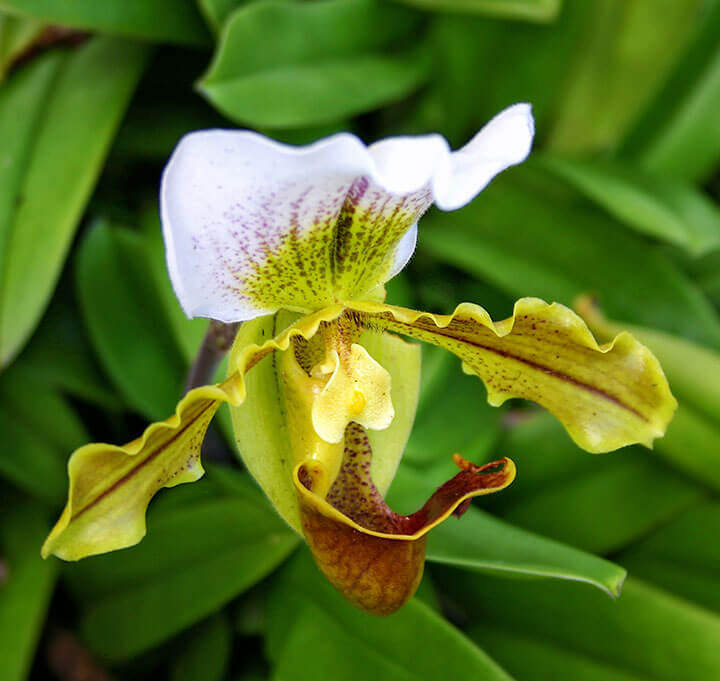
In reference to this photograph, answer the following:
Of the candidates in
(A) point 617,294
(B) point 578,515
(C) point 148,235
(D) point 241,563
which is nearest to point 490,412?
(B) point 578,515

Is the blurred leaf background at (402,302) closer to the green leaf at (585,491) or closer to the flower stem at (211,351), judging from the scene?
the green leaf at (585,491)

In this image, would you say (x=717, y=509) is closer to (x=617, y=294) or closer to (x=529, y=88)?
(x=617, y=294)

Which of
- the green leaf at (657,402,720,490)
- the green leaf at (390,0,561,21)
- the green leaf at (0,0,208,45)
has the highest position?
the green leaf at (390,0,561,21)

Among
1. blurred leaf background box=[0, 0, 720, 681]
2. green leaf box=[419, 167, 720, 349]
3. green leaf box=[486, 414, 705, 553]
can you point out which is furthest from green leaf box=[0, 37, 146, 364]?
green leaf box=[486, 414, 705, 553]

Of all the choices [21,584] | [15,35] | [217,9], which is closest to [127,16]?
[217,9]

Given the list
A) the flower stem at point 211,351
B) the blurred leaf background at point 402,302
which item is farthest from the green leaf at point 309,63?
the flower stem at point 211,351

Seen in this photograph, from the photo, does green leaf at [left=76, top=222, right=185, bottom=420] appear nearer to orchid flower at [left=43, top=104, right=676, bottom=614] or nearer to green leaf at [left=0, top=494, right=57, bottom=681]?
green leaf at [left=0, top=494, right=57, bottom=681]
